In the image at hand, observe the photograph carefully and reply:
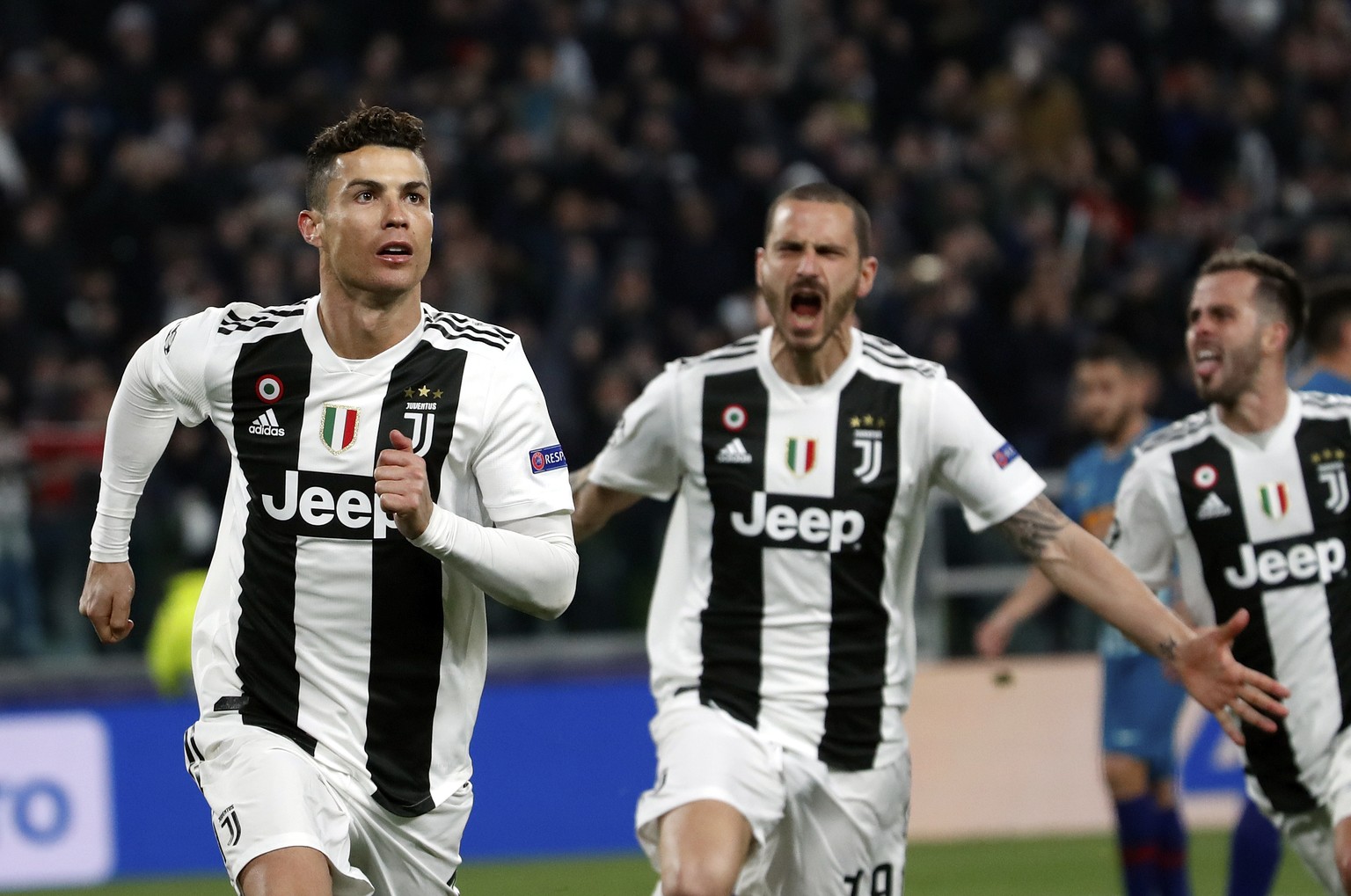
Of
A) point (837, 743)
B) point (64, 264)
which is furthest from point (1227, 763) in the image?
point (64, 264)

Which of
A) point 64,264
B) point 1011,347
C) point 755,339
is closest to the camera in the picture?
point 755,339

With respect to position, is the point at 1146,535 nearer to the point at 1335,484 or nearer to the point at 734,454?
the point at 1335,484

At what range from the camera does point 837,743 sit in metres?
5.78

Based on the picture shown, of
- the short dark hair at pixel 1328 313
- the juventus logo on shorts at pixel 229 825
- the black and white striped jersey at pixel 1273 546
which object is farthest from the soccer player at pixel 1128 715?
the juventus logo on shorts at pixel 229 825

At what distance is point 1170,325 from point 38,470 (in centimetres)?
810

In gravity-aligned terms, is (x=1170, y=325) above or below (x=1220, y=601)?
above

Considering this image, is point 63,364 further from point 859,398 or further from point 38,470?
point 859,398

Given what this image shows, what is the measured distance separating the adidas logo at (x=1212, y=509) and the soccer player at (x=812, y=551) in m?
0.74

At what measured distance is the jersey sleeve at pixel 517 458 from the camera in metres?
4.75

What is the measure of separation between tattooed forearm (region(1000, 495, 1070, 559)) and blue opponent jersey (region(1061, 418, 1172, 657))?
277 centimetres

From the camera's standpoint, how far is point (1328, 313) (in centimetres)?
752

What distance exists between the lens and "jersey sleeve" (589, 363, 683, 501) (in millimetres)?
6039

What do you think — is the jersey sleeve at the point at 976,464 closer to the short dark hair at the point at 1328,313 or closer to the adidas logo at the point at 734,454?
the adidas logo at the point at 734,454

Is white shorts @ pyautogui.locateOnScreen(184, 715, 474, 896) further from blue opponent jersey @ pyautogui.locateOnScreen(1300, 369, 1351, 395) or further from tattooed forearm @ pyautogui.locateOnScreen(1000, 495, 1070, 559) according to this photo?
blue opponent jersey @ pyautogui.locateOnScreen(1300, 369, 1351, 395)
